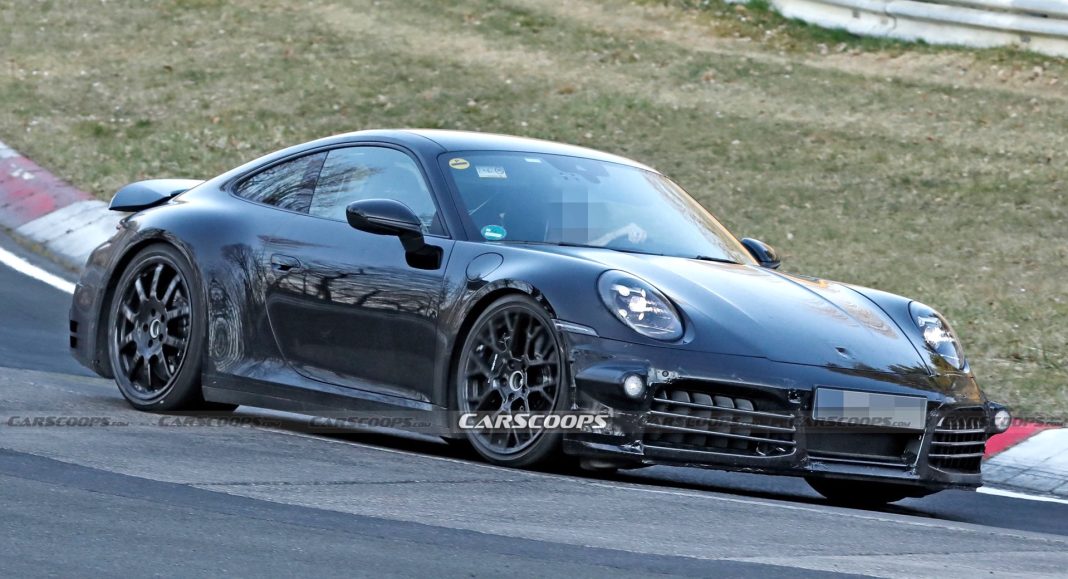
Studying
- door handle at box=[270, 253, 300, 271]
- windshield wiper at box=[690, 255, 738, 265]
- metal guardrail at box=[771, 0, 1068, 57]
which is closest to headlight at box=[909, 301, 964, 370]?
windshield wiper at box=[690, 255, 738, 265]

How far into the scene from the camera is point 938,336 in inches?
277

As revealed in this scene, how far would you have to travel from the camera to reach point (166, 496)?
215 inches

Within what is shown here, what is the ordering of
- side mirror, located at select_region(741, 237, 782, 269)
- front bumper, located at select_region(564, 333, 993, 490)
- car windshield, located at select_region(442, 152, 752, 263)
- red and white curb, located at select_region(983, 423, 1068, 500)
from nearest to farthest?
front bumper, located at select_region(564, 333, 993, 490) < car windshield, located at select_region(442, 152, 752, 263) < side mirror, located at select_region(741, 237, 782, 269) < red and white curb, located at select_region(983, 423, 1068, 500)

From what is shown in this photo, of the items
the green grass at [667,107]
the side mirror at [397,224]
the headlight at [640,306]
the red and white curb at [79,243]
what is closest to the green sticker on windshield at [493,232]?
the side mirror at [397,224]

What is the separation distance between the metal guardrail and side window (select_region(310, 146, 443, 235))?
42.6 feet

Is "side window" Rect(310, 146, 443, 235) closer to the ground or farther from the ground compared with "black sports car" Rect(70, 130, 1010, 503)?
farther from the ground

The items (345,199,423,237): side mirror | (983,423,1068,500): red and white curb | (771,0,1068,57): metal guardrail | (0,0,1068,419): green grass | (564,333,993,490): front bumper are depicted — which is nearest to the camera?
(564,333,993,490): front bumper

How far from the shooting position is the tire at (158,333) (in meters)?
7.62

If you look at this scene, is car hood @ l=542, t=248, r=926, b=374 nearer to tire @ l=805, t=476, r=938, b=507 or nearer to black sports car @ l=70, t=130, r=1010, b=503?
black sports car @ l=70, t=130, r=1010, b=503

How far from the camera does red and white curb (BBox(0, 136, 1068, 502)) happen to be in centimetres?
825

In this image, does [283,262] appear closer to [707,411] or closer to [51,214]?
[707,411]

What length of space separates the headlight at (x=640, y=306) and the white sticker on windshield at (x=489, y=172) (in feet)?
3.00

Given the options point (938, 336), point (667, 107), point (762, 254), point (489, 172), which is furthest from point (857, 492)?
point (667, 107)

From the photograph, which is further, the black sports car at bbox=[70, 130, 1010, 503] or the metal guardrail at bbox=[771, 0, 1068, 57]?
the metal guardrail at bbox=[771, 0, 1068, 57]
